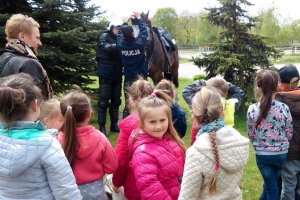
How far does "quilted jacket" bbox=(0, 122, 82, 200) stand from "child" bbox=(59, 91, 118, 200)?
422 millimetres

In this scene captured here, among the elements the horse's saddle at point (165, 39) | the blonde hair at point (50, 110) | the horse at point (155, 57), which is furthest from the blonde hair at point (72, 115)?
the horse's saddle at point (165, 39)

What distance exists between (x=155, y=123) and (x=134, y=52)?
125 inches

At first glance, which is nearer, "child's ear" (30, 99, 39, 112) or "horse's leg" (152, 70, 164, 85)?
"child's ear" (30, 99, 39, 112)

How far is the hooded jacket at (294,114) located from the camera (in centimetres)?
358

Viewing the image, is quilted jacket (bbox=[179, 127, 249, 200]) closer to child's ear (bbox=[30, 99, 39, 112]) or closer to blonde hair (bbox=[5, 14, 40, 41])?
child's ear (bbox=[30, 99, 39, 112])

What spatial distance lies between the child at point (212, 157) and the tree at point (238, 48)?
5657 mm

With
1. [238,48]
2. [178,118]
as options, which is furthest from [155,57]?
[178,118]

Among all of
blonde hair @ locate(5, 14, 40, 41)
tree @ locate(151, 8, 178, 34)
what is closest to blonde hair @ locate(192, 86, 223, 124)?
blonde hair @ locate(5, 14, 40, 41)

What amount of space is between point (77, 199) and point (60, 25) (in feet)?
20.6

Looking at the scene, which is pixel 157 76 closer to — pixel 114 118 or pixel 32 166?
pixel 114 118

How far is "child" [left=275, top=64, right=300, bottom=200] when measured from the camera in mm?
3594

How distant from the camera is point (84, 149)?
2576 mm

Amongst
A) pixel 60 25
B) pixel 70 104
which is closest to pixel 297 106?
pixel 70 104

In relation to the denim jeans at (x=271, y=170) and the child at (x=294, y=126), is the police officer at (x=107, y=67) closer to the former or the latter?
the child at (x=294, y=126)
